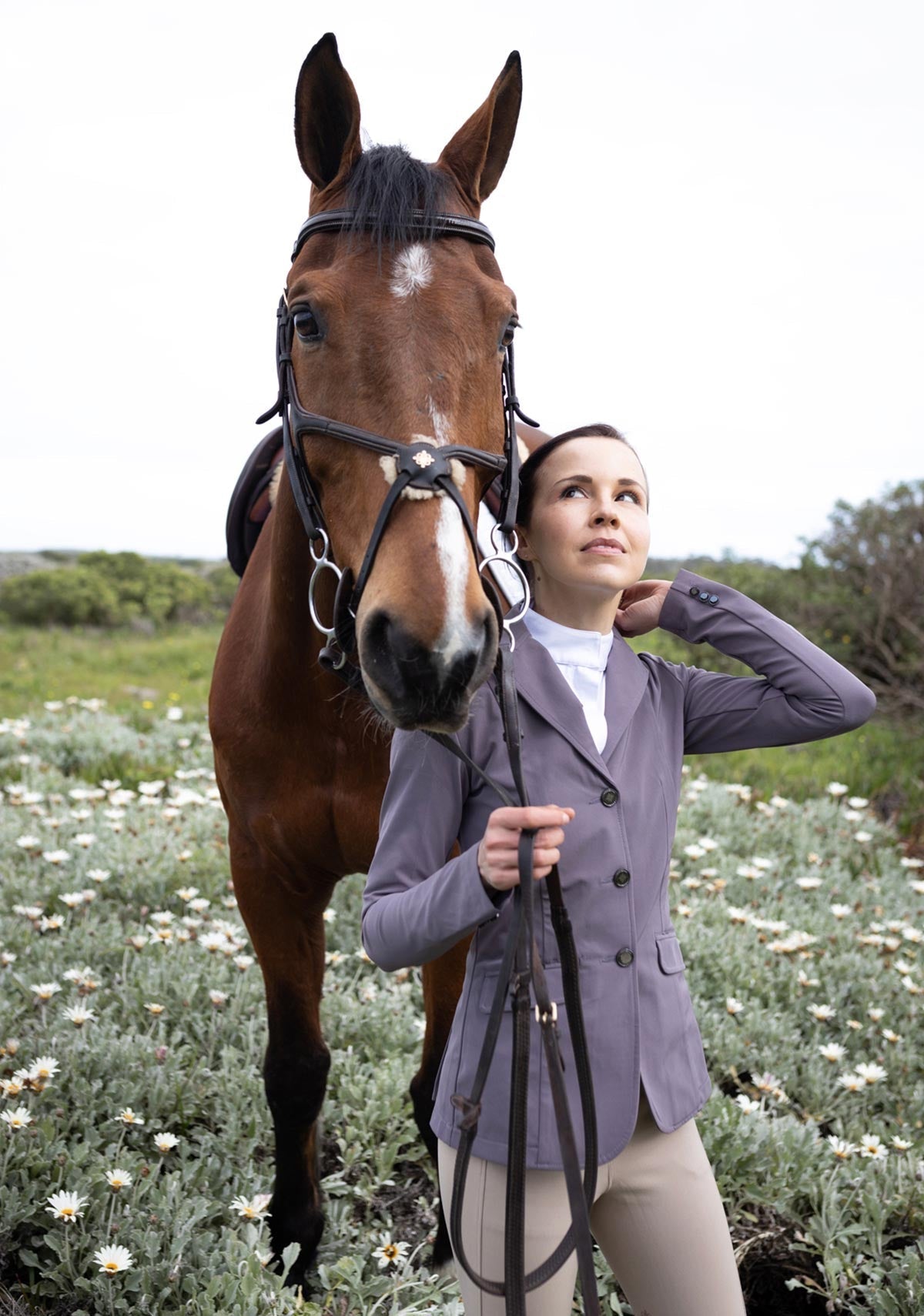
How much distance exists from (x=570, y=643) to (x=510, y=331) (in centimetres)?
61

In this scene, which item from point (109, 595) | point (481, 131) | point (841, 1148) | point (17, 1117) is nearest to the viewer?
point (481, 131)

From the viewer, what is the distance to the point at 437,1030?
259cm

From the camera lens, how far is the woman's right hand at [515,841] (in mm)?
1345

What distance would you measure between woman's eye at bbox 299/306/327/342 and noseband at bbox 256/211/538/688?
4 cm

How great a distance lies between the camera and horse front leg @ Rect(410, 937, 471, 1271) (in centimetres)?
247

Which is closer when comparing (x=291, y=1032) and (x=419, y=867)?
(x=419, y=867)

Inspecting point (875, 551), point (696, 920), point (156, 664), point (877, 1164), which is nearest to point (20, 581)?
point (156, 664)

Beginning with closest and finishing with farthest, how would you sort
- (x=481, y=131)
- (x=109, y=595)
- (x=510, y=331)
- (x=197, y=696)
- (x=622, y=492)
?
(x=622, y=492) < (x=510, y=331) < (x=481, y=131) < (x=197, y=696) < (x=109, y=595)

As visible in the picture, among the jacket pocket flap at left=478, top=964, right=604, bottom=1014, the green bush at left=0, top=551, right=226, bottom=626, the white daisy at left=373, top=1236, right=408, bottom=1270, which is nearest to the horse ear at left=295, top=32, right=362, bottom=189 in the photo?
the jacket pocket flap at left=478, top=964, right=604, bottom=1014

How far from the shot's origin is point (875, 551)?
933cm

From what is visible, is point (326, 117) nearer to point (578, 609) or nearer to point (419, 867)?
point (578, 609)

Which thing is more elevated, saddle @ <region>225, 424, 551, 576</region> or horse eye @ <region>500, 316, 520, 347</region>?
horse eye @ <region>500, 316, 520, 347</region>

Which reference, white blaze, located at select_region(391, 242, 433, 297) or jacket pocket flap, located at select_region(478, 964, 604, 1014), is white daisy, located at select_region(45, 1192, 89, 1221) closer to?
jacket pocket flap, located at select_region(478, 964, 604, 1014)

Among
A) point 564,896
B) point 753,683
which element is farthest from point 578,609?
point 564,896
